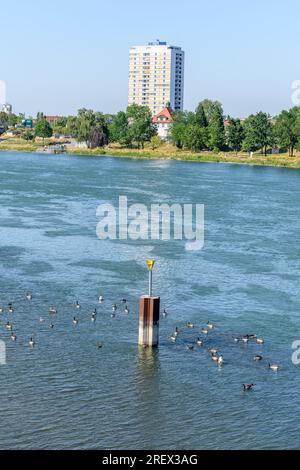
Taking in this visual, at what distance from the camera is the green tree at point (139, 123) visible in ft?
638

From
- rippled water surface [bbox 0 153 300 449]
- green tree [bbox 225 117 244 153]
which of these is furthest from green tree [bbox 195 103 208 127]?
rippled water surface [bbox 0 153 300 449]

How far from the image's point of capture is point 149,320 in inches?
1409

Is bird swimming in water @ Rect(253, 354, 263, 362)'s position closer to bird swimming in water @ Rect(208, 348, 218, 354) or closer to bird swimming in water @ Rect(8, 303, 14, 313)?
bird swimming in water @ Rect(208, 348, 218, 354)

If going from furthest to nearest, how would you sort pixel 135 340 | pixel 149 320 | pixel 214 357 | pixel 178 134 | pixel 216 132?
pixel 178 134 → pixel 216 132 → pixel 135 340 → pixel 149 320 → pixel 214 357

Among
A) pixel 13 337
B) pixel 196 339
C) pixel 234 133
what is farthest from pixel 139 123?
pixel 13 337

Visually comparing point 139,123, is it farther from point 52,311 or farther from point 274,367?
point 274,367

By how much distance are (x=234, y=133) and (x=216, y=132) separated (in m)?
4.44

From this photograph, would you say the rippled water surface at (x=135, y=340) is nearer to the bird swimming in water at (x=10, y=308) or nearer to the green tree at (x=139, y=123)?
the bird swimming in water at (x=10, y=308)

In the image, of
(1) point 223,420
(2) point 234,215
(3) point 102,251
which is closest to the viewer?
(1) point 223,420

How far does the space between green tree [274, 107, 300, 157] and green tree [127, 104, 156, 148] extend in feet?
112

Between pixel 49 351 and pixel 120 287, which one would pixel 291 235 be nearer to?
pixel 120 287

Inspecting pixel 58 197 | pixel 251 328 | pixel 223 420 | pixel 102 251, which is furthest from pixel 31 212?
pixel 223 420

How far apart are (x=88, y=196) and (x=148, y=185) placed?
18.5 m

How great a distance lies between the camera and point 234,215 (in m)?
84.6
